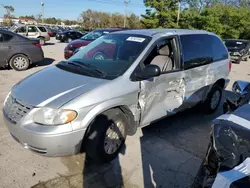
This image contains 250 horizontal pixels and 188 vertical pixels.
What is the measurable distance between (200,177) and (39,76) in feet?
8.02

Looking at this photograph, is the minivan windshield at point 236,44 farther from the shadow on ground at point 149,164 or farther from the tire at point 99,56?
the tire at point 99,56

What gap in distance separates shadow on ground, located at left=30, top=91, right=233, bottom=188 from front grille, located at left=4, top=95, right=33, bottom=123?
0.81 meters

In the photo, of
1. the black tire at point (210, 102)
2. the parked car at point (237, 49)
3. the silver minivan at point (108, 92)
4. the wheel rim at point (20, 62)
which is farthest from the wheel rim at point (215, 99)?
the parked car at point (237, 49)

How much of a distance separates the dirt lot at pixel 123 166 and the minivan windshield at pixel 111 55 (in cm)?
121

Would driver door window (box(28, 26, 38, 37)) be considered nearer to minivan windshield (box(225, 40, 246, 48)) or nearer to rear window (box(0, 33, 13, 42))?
rear window (box(0, 33, 13, 42))

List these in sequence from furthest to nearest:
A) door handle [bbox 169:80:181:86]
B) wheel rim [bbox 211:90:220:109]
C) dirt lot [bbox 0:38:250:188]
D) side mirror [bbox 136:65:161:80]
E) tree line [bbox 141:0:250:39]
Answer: tree line [bbox 141:0:250:39]
wheel rim [bbox 211:90:220:109]
door handle [bbox 169:80:181:86]
side mirror [bbox 136:65:161:80]
dirt lot [bbox 0:38:250:188]

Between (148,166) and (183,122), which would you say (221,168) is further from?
(183,122)

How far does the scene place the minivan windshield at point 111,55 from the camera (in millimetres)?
3064

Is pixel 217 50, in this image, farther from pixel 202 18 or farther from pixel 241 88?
pixel 202 18

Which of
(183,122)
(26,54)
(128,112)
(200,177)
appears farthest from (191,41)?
(26,54)

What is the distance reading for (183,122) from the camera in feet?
14.7

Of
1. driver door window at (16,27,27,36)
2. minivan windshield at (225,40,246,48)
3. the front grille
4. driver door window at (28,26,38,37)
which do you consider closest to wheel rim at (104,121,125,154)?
the front grille

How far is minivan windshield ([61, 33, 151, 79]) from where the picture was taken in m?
3.06

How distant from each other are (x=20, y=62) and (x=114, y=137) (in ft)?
21.6
